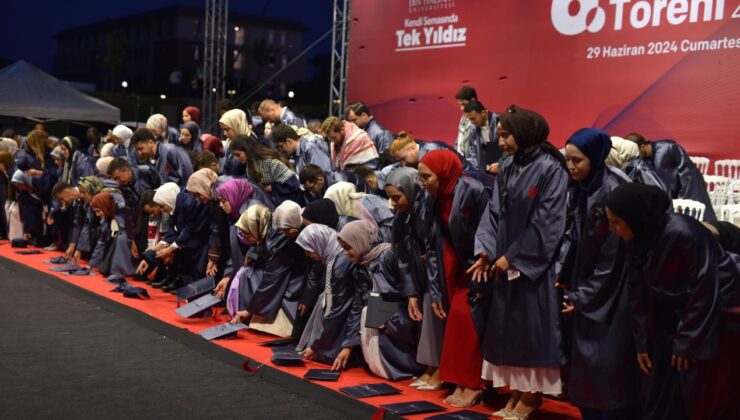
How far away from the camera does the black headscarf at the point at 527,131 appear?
418 centimetres

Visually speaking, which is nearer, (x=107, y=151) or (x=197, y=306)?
(x=197, y=306)

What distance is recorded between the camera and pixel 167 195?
780cm

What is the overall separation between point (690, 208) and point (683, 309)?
4.23 m

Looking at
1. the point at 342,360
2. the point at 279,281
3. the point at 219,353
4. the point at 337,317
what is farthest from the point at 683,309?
the point at 279,281

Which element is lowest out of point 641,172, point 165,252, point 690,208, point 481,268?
point 165,252

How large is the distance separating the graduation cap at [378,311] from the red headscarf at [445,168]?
79 cm

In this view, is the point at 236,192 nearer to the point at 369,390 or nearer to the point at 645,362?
the point at 369,390

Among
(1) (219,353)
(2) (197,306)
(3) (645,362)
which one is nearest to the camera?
(3) (645,362)

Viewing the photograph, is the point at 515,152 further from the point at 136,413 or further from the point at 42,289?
the point at 42,289

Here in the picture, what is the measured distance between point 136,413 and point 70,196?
5823mm

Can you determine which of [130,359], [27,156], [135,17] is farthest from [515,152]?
[135,17]

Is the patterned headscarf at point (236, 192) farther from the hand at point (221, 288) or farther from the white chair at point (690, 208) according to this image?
the white chair at point (690, 208)

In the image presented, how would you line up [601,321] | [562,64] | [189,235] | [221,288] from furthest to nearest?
[562,64] → [189,235] → [221,288] → [601,321]

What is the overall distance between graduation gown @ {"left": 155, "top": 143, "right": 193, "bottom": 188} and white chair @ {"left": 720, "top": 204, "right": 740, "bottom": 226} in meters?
4.93
